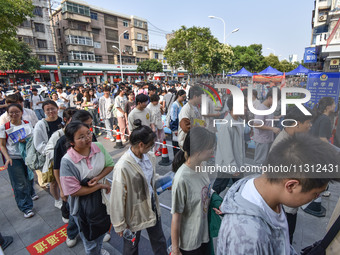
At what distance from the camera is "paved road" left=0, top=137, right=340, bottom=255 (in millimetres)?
2547

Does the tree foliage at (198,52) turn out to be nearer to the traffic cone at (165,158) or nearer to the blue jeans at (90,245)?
the traffic cone at (165,158)

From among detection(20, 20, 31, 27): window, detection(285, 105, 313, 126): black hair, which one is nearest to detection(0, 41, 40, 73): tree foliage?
detection(20, 20, 31, 27): window

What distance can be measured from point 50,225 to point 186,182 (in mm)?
2723

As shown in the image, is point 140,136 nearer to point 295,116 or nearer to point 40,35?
point 295,116

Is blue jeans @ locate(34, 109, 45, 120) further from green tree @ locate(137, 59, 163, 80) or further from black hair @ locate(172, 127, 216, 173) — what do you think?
green tree @ locate(137, 59, 163, 80)

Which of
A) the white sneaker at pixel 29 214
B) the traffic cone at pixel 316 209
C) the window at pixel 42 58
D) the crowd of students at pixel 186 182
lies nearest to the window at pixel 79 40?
the window at pixel 42 58

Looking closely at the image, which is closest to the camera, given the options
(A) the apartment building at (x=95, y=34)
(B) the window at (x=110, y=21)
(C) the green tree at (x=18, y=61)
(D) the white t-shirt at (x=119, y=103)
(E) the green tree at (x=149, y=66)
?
(D) the white t-shirt at (x=119, y=103)

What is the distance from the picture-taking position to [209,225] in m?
1.62

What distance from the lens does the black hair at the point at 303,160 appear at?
93 cm

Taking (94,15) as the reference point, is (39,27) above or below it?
below

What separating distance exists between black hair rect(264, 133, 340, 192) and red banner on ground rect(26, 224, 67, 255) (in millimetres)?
3000

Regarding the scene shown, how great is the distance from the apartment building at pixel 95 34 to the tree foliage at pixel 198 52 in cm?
1476

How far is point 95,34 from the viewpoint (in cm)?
3803

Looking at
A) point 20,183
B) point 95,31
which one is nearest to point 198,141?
point 20,183
